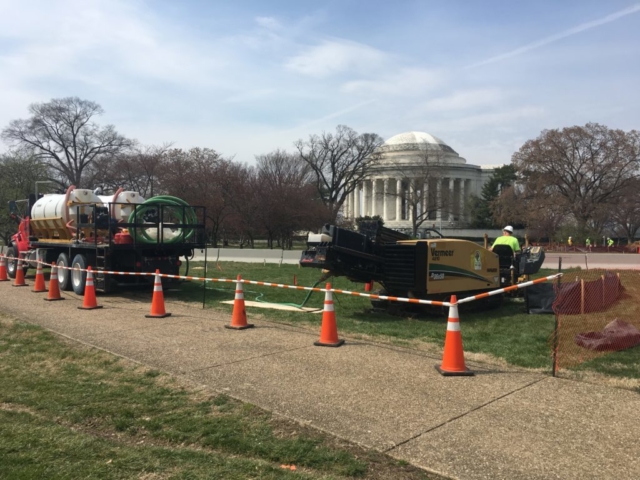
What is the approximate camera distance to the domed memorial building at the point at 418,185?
6638cm

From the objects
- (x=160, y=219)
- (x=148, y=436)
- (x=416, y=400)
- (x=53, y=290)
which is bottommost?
(x=148, y=436)

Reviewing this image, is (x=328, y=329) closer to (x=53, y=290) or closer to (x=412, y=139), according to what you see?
(x=53, y=290)

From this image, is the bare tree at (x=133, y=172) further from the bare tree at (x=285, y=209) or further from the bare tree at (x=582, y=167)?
the bare tree at (x=582, y=167)

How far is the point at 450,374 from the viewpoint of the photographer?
20.1ft

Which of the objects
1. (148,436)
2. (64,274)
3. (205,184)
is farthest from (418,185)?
(148,436)

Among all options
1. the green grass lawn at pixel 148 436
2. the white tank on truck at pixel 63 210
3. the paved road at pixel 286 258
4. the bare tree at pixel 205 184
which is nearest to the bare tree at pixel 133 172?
the bare tree at pixel 205 184

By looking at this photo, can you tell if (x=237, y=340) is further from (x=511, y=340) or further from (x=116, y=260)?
(x=116, y=260)

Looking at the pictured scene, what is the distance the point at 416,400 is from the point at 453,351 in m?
1.14

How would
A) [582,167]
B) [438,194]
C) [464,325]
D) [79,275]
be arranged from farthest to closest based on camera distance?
[438,194], [582,167], [79,275], [464,325]

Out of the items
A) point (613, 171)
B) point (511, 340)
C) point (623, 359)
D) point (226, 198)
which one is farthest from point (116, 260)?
point (613, 171)

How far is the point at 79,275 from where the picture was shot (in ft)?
45.7

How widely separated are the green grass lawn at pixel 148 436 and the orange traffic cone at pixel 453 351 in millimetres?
2269

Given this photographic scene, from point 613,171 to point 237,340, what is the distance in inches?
2179

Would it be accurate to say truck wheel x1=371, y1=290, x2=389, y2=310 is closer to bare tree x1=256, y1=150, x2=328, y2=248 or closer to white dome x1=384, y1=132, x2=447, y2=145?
bare tree x1=256, y1=150, x2=328, y2=248
